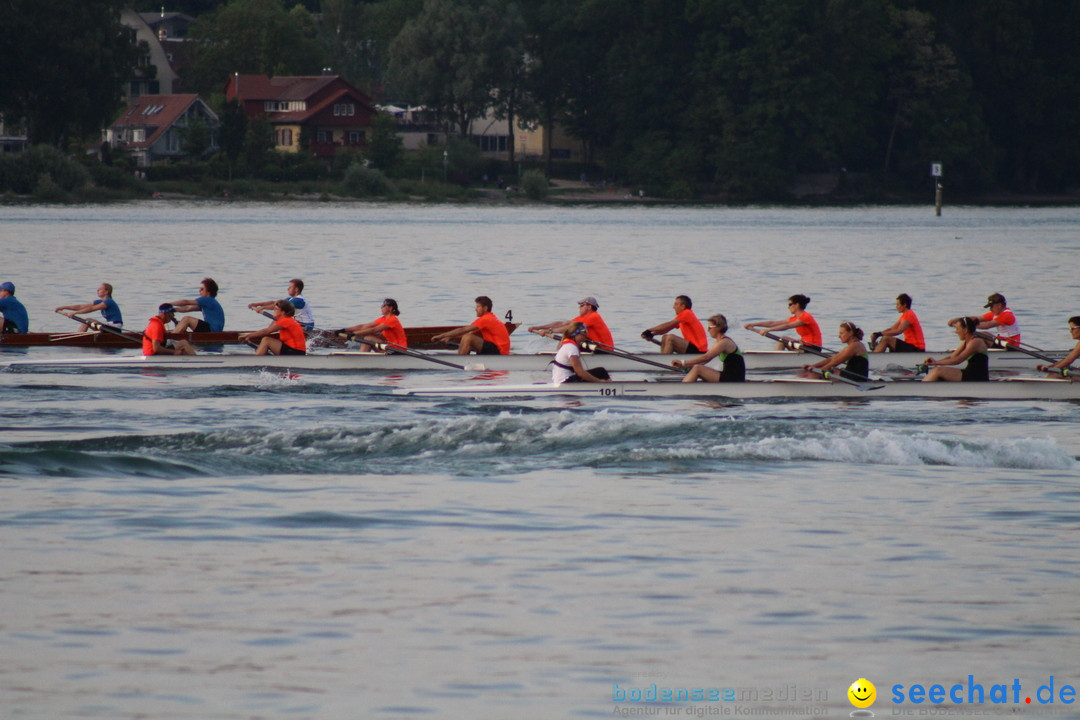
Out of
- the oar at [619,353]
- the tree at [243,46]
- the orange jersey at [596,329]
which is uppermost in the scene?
the tree at [243,46]

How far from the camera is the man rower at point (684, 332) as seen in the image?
2162cm

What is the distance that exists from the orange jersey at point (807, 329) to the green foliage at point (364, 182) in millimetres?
78987

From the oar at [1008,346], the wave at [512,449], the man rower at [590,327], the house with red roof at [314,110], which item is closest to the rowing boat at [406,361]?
the man rower at [590,327]

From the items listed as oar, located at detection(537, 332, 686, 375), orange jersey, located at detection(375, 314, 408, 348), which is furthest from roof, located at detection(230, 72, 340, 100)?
oar, located at detection(537, 332, 686, 375)

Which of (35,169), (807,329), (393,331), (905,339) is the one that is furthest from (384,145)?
(807,329)

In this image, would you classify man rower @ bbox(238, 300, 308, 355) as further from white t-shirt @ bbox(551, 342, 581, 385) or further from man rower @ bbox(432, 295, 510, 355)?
white t-shirt @ bbox(551, 342, 581, 385)

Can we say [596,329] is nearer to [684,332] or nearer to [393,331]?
[684,332]

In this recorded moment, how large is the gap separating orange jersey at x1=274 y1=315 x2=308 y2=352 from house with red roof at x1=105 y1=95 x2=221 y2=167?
86.8 metres

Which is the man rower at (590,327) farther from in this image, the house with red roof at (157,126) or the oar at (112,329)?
the house with red roof at (157,126)

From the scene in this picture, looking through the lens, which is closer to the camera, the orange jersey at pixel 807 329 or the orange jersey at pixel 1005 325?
the orange jersey at pixel 807 329

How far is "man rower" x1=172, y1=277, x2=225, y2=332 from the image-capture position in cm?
2425

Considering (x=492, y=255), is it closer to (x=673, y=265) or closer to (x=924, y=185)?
(x=673, y=265)

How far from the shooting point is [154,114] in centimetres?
11044

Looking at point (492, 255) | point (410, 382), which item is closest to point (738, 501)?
point (410, 382)
